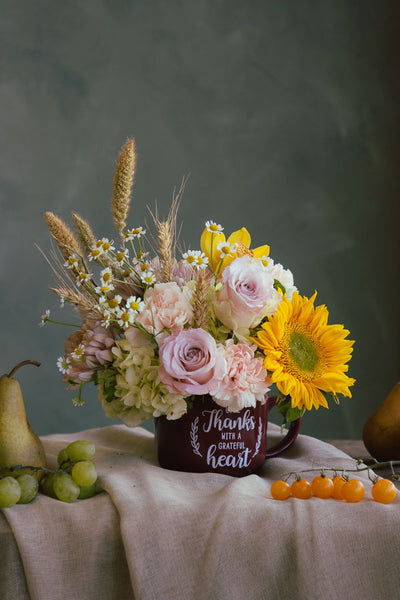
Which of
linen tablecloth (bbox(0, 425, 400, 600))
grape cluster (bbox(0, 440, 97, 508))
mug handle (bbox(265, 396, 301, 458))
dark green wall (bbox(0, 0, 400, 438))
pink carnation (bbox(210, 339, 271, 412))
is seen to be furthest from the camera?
dark green wall (bbox(0, 0, 400, 438))

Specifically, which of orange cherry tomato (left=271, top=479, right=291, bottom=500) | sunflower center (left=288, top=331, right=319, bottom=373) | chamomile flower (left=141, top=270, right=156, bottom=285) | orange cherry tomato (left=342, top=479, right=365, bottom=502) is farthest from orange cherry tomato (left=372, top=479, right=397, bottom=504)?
chamomile flower (left=141, top=270, right=156, bottom=285)

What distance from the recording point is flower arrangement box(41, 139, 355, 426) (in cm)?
97

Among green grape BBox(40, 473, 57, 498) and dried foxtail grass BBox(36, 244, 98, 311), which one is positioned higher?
dried foxtail grass BBox(36, 244, 98, 311)

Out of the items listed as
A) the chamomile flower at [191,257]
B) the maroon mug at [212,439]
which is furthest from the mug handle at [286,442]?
the chamomile flower at [191,257]

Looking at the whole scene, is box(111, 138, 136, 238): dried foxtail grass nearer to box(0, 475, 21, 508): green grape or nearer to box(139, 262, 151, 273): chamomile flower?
box(139, 262, 151, 273): chamomile flower

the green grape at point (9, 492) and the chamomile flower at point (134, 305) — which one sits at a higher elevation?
the chamomile flower at point (134, 305)

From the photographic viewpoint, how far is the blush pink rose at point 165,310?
0.98 m

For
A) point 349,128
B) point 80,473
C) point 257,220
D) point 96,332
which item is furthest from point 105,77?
point 80,473

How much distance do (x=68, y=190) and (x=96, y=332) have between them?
1647mm

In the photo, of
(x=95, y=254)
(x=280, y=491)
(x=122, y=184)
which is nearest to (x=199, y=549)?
(x=280, y=491)

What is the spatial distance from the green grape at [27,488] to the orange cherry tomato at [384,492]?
0.48 meters

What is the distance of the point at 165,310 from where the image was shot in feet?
3.20

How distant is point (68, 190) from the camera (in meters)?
2.55

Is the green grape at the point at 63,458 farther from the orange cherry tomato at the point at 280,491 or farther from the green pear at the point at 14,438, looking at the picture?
the orange cherry tomato at the point at 280,491
